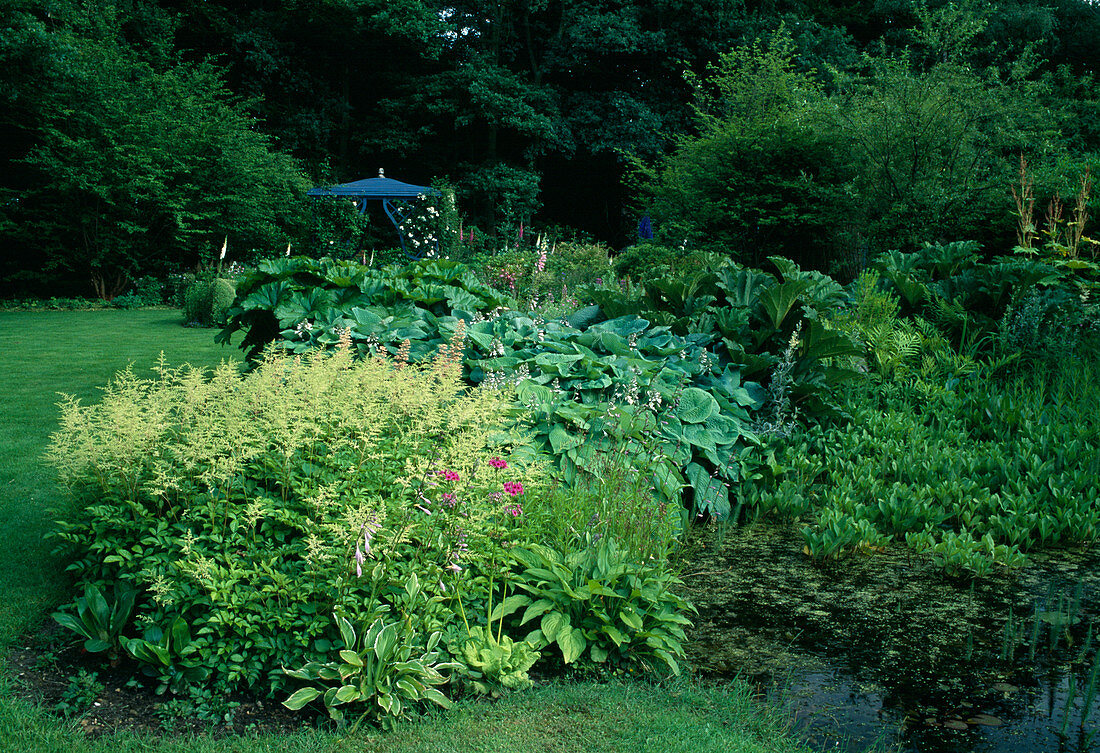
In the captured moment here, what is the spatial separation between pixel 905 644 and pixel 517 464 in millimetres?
1661

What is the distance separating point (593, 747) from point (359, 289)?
11.2 ft

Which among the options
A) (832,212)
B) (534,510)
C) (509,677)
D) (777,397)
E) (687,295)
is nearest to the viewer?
(509,677)

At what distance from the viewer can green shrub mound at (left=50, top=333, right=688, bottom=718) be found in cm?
229

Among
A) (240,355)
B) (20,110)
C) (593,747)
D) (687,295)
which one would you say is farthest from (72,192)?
(593,747)

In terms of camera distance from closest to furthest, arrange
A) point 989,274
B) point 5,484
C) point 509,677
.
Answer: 1. point 509,677
2. point 5,484
3. point 989,274

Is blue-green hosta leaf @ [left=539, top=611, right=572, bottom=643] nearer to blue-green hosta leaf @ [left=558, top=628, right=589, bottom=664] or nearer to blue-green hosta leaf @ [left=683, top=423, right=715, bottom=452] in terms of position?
blue-green hosta leaf @ [left=558, top=628, right=589, bottom=664]

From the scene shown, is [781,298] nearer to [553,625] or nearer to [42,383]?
[553,625]

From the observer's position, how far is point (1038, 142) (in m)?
12.2

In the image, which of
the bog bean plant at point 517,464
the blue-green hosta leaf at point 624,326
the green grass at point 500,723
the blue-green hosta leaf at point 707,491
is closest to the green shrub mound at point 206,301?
the bog bean plant at point 517,464

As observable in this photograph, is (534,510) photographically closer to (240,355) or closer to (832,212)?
(240,355)

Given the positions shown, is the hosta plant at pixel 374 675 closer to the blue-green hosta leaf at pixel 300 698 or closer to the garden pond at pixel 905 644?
the blue-green hosta leaf at pixel 300 698

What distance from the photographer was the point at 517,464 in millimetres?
3090

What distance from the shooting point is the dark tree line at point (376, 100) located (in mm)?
16125

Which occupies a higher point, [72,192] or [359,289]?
[72,192]
